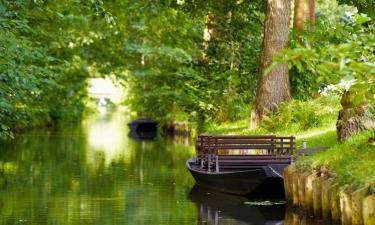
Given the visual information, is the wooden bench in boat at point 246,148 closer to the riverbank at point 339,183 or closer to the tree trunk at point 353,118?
the tree trunk at point 353,118

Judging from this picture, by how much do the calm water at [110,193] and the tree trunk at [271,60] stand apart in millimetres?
3225

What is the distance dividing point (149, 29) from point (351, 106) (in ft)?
90.3

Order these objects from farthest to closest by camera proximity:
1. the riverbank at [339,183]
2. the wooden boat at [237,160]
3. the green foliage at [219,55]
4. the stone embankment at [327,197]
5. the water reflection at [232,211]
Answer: the green foliage at [219,55] → the wooden boat at [237,160] → the water reflection at [232,211] → the riverbank at [339,183] → the stone embankment at [327,197]

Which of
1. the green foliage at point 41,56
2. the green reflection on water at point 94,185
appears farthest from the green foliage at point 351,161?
the green foliage at point 41,56

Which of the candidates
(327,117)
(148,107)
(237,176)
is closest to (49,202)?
(237,176)

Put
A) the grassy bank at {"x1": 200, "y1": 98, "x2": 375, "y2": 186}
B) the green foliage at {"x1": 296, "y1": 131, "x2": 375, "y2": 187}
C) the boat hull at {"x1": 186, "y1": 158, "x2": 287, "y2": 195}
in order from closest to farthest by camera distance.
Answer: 1. the green foliage at {"x1": 296, "y1": 131, "x2": 375, "y2": 187}
2. the grassy bank at {"x1": 200, "y1": 98, "x2": 375, "y2": 186}
3. the boat hull at {"x1": 186, "y1": 158, "x2": 287, "y2": 195}

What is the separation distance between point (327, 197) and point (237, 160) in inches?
239

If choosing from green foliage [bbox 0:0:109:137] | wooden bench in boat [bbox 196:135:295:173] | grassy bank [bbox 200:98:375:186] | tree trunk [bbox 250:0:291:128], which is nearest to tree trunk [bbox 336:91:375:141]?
grassy bank [bbox 200:98:375:186]

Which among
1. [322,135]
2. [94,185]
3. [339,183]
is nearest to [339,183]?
[339,183]

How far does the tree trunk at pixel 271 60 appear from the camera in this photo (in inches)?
1021

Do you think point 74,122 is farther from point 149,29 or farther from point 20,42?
point 20,42

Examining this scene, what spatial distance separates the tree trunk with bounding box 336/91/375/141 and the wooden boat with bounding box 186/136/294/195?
1530 mm

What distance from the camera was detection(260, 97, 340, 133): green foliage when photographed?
2527 centimetres

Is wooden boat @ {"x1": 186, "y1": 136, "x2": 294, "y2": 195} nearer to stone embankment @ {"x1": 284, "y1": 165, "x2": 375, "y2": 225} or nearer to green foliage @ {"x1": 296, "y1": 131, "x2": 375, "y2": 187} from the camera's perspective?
stone embankment @ {"x1": 284, "y1": 165, "x2": 375, "y2": 225}
